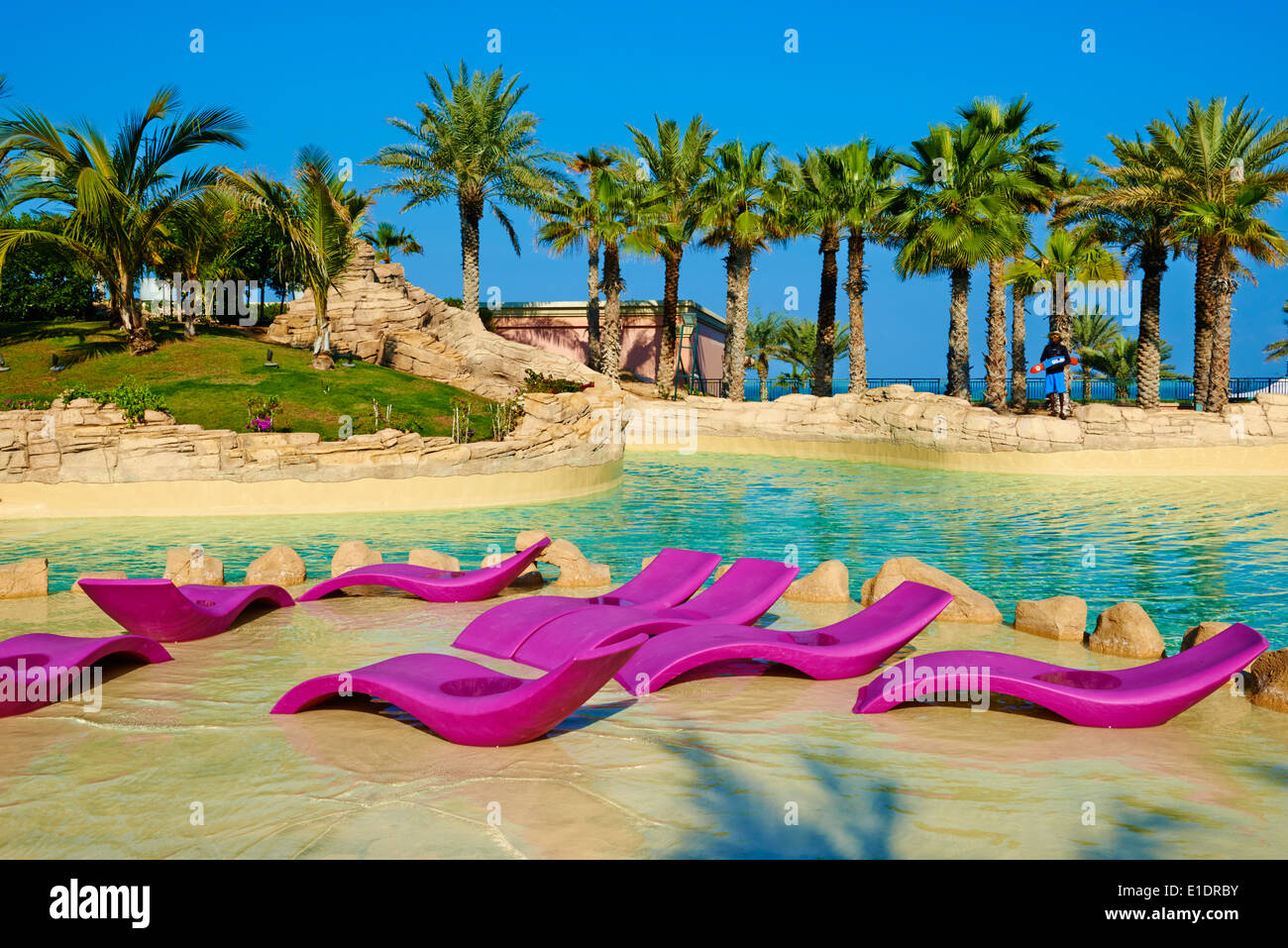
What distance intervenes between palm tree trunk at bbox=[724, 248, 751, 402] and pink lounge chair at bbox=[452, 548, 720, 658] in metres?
25.9

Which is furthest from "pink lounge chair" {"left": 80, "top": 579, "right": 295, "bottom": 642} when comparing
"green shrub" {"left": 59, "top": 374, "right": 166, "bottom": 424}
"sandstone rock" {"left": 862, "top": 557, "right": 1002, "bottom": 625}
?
"green shrub" {"left": 59, "top": 374, "right": 166, "bottom": 424}

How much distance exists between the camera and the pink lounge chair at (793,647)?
5723 mm

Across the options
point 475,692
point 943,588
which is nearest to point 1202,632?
point 943,588

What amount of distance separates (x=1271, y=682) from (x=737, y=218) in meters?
28.8

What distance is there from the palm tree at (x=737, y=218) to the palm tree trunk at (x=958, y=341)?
6.91m

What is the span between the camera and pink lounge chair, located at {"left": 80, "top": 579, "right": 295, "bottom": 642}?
639 cm

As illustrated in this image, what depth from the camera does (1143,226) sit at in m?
28.7

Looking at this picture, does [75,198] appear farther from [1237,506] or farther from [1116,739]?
[1237,506]

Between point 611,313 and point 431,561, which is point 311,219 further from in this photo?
point 431,561

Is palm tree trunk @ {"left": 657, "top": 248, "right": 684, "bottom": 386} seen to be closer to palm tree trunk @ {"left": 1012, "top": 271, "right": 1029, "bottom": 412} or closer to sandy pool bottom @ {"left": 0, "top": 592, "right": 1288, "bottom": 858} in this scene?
palm tree trunk @ {"left": 1012, "top": 271, "right": 1029, "bottom": 412}

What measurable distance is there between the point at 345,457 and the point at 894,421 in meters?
16.9

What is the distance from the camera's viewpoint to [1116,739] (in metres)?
4.88

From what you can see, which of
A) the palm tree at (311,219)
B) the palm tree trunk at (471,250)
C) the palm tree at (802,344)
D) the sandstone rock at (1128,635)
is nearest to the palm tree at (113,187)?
the palm tree at (311,219)

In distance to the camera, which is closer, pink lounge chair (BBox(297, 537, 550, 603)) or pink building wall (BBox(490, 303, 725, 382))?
pink lounge chair (BBox(297, 537, 550, 603))
